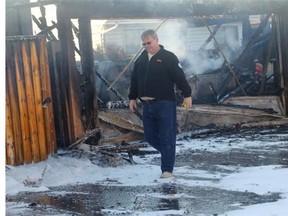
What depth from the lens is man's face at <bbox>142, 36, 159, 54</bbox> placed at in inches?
237

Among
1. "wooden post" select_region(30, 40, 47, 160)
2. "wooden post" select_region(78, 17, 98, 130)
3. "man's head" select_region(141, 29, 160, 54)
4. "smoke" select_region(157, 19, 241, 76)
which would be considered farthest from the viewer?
"smoke" select_region(157, 19, 241, 76)

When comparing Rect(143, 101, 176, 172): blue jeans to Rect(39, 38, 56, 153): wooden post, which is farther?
Rect(39, 38, 56, 153): wooden post

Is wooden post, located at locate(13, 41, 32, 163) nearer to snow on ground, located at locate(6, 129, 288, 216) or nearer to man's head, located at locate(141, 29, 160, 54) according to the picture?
snow on ground, located at locate(6, 129, 288, 216)

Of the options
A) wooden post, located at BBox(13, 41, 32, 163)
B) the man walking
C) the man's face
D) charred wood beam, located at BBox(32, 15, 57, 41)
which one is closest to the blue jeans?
the man walking

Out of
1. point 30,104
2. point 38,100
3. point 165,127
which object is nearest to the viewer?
point 165,127

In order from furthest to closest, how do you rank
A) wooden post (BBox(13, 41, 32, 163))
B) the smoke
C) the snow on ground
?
the smoke
wooden post (BBox(13, 41, 32, 163))
the snow on ground

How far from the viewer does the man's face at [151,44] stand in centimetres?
603

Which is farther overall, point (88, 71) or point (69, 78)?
point (88, 71)

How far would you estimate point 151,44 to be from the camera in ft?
19.8

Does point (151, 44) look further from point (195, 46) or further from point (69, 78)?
point (195, 46)

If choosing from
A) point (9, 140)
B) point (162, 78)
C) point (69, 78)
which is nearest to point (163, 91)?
point (162, 78)

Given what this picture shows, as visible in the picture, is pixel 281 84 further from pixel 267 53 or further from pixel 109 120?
pixel 109 120

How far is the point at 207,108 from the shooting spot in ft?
34.5

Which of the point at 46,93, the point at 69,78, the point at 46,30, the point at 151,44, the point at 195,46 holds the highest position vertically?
the point at 46,30
